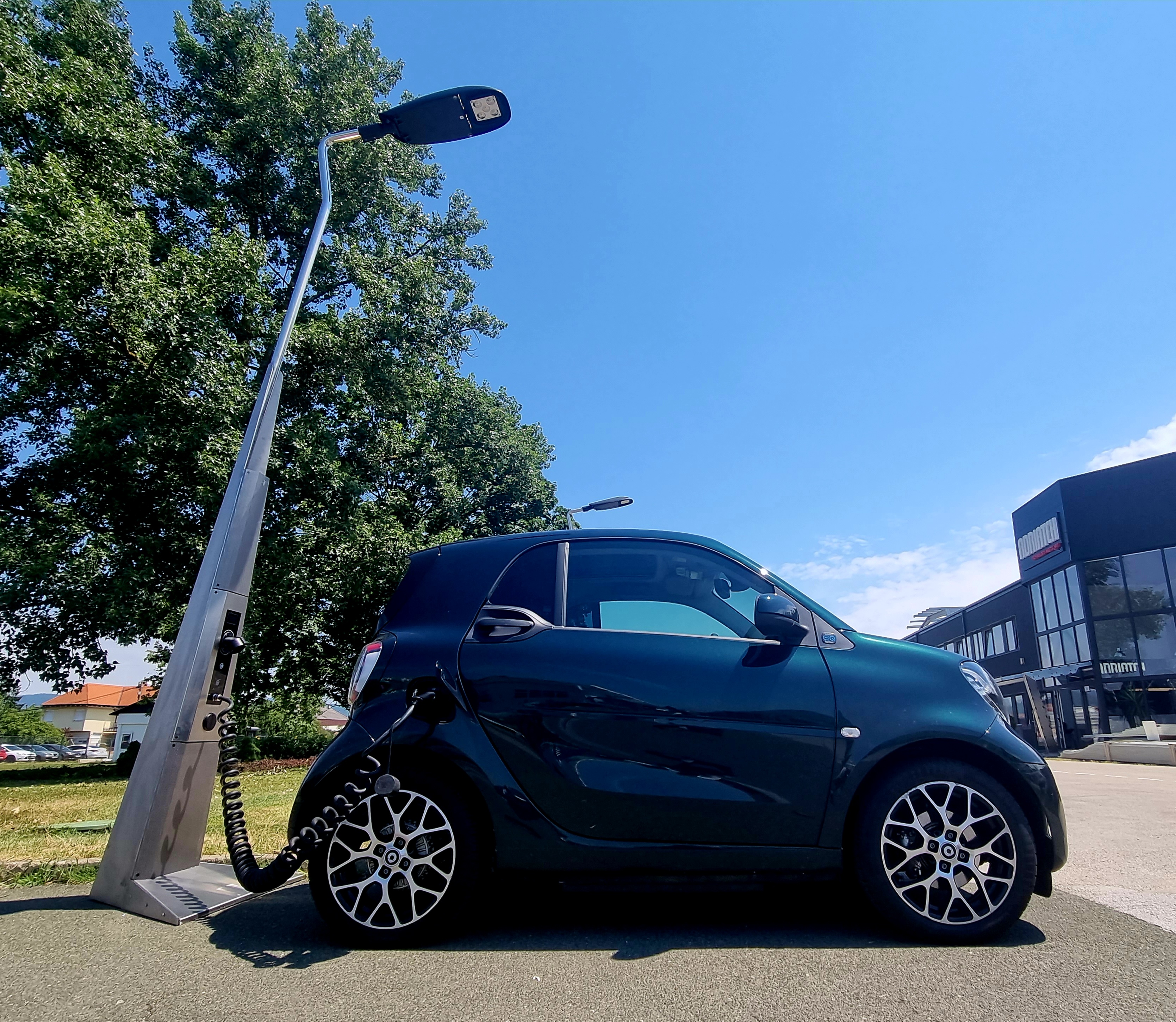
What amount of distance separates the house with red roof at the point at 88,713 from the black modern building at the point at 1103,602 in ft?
345

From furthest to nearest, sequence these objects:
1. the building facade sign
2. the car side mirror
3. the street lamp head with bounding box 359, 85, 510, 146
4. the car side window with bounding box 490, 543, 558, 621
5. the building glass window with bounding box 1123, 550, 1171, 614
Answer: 1. the building facade sign
2. the building glass window with bounding box 1123, 550, 1171, 614
3. the street lamp head with bounding box 359, 85, 510, 146
4. the car side window with bounding box 490, 543, 558, 621
5. the car side mirror

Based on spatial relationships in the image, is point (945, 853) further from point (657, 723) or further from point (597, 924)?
point (597, 924)

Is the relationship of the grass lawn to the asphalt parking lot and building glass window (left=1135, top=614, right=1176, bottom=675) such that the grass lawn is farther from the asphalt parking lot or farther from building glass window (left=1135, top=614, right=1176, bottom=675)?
building glass window (left=1135, top=614, right=1176, bottom=675)

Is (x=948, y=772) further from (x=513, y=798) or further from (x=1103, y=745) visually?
(x=1103, y=745)

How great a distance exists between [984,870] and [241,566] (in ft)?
14.0

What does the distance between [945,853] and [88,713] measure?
126m

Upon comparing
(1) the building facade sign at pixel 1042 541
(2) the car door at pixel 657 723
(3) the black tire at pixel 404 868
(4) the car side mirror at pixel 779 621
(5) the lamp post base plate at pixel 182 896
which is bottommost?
(5) the lamp post base plate at pixel 182 896

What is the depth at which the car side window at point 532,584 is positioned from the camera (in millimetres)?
3594

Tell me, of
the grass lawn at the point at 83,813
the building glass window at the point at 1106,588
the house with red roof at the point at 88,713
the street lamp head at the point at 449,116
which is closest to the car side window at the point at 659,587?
the grass lawn at the point at 83,813

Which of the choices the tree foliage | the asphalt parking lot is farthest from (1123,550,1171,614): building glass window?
the asphalt parking lot

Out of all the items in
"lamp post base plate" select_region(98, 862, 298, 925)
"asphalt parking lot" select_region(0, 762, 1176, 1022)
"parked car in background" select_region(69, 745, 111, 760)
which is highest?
"lamp post base plate" select_region(98, 862, 298, 925)

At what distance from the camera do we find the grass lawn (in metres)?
4.90

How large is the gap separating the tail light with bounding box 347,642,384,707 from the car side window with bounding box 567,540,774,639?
94cm

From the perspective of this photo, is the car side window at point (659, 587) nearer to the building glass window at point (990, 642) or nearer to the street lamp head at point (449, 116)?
the street lamp head at point (449, 116)
